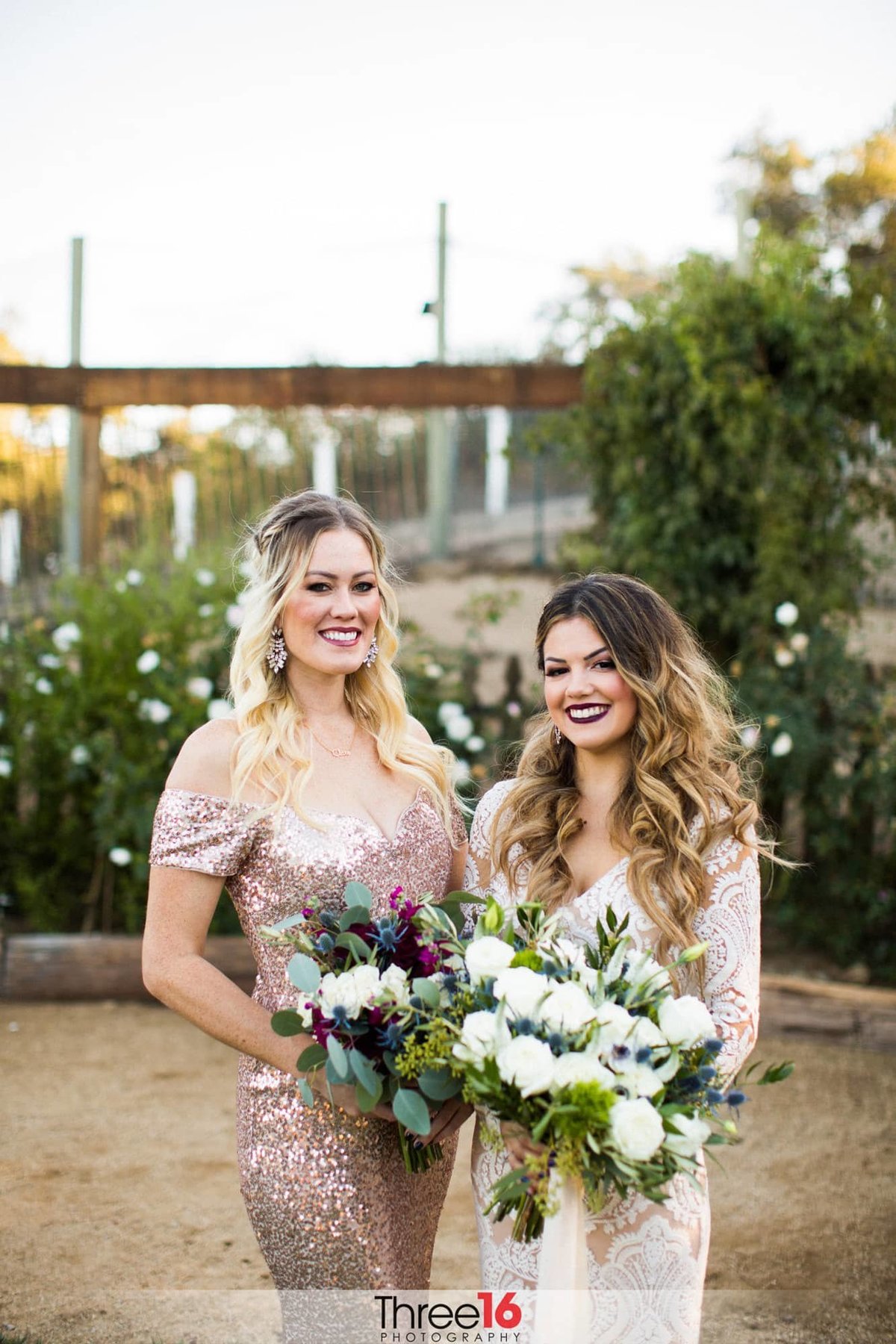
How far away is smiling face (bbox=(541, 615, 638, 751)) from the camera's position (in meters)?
2.51

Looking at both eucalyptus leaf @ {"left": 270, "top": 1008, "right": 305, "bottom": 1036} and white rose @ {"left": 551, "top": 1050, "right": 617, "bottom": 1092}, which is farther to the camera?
eucalyptus leaf @ {"left": 270, "top": 1008, "right": 305, "bottom": 1036}

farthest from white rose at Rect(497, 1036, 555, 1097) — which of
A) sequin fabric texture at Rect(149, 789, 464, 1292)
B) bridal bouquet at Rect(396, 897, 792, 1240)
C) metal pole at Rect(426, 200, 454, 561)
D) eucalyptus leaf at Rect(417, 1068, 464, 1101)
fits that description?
metal pole at Rect(426, 200, 454, 561)

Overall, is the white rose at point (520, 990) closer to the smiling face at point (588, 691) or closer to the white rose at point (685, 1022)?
the white rose at point (685, 1022)

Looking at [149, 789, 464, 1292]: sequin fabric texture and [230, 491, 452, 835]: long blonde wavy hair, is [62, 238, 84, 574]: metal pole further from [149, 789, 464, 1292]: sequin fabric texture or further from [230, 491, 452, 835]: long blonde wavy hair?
[149, 789, 464, 1292]: sequin fabric texture

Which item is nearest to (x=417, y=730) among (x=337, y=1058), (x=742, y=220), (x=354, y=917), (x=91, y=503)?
(x=354, y=917)

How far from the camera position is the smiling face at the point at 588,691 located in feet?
8.23

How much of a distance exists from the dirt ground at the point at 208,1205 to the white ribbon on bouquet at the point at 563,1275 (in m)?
1.33

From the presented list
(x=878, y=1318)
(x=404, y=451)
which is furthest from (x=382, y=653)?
(x=404, y=451)

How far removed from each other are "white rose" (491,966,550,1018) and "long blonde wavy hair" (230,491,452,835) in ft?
2.54

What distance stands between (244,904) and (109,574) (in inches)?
184

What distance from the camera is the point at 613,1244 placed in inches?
88.5

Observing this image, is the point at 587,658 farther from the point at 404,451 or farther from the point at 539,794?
the point at 404,451

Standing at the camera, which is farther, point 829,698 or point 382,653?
point 829,698

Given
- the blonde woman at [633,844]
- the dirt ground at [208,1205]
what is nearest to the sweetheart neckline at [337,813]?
the blonde woman at [633,844]
